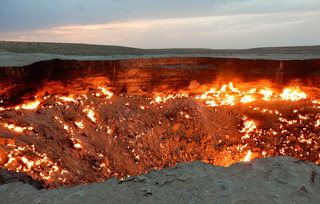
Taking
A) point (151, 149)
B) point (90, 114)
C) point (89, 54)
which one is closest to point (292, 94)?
point (151, 149)

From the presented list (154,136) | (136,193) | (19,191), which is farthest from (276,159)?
(154,136)

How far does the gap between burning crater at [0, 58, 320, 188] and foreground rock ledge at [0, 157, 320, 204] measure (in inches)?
70.1

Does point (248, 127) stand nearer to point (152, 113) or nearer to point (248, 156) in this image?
point (248, 156)

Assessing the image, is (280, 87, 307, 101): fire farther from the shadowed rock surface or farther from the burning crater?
the shadowed rock surface

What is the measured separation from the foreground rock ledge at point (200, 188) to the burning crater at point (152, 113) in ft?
5.84

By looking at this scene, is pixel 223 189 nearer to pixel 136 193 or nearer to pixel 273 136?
pixel 136 193

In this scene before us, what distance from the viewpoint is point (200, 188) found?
7.46ft

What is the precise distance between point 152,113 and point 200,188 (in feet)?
14.4

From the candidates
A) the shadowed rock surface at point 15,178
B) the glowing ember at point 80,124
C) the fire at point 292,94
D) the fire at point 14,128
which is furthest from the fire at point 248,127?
the fire at point 14,128

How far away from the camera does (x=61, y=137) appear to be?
16.0 ft

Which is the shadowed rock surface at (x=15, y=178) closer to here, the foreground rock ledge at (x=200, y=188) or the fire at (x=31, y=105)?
the foreground rock ledge at (x=200, y=188)

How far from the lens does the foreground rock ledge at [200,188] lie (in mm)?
2172

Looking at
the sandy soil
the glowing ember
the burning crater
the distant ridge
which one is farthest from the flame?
the glowing ember

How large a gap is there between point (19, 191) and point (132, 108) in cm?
406
